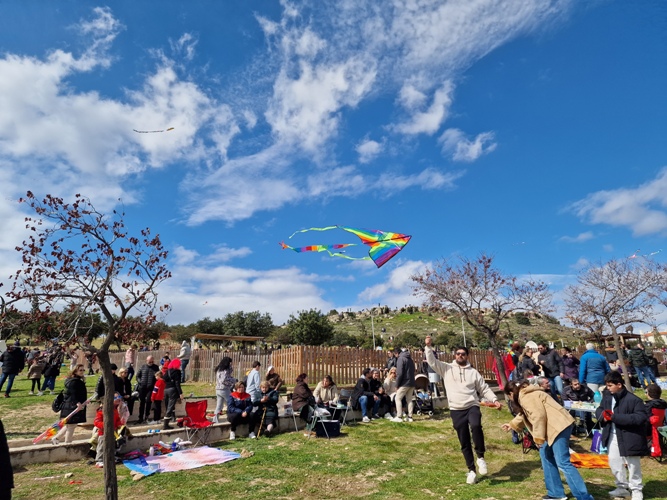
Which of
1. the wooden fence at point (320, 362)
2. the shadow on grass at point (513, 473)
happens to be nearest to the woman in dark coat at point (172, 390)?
the shadow on grass at point (513, 473)

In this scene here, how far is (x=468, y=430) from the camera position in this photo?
6.69 meters

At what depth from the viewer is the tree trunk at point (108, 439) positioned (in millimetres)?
5016

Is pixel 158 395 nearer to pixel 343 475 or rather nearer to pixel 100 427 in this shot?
pixel 100 427

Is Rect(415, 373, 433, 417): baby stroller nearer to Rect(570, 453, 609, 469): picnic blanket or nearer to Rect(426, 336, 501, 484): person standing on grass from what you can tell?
Rect(570, 453, 609, 469): picnic blanket

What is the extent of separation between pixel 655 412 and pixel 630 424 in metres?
2.56

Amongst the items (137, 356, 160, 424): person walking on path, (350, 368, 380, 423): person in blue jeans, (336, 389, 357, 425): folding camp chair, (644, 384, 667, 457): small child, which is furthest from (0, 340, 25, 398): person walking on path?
(644, 384, 667, 457): small child

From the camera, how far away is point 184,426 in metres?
9.45

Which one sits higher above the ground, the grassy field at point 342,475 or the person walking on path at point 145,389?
the person walking on path at point 145,389

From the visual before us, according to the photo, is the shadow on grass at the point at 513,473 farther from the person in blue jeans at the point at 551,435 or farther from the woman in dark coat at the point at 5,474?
the woman in dark coat at the point at 5,474

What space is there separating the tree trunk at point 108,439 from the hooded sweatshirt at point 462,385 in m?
4.46

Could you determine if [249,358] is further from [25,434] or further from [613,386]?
[613,386]

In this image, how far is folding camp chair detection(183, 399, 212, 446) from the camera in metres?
9.25

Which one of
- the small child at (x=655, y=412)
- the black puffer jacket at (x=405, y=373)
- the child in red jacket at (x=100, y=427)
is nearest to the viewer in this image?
the small child at (x=655, y=412)

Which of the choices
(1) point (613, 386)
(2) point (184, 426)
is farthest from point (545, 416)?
(2) point (184, 426)
